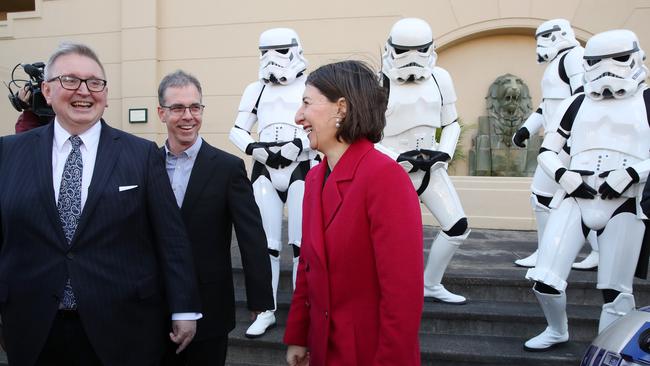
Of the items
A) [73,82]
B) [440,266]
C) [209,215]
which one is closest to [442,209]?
[440,266]

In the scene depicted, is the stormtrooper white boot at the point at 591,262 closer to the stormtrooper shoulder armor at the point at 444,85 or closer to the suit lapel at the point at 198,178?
the stormtrooper shoulder armor at the point at 444,85

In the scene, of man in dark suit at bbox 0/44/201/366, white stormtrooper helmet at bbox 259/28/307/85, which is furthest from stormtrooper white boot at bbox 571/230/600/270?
man in dark suit at bbox 0/44/201/366

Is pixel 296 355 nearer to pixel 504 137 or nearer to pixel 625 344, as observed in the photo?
pixel 625 344

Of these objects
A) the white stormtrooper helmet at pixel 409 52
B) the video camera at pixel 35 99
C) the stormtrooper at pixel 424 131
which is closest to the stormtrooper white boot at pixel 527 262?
the stormtrooper at pixel 424 131

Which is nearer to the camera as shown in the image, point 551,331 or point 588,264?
point 551,331

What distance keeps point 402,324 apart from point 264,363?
2.41 m

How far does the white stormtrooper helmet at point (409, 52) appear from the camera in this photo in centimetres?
361

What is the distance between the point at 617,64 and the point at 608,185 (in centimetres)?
74

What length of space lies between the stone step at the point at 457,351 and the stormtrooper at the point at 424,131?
44 cm

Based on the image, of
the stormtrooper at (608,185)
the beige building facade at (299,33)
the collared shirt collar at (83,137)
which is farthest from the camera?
the beige building facade at (299,33)

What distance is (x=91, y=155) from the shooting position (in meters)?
1.76

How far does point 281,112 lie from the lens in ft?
12.5

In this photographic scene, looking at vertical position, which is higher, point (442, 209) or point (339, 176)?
point (339, 176)

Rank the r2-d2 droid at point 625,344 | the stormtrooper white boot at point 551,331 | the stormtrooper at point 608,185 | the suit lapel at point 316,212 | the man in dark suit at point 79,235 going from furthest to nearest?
1. the stormtrooper white boot at point 551,331
2. the stormtrooper at point 608,185
3. the r2-d2 droid at point 625,344
4. the man in dark suit at point 79,235
5. the suit lapel at point 316,212
